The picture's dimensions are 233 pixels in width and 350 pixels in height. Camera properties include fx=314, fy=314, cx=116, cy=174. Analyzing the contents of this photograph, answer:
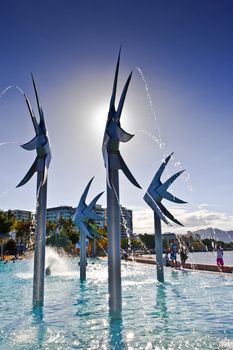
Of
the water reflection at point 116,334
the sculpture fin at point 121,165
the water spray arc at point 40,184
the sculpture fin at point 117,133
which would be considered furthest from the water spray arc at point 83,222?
the water reflection at point 116,334

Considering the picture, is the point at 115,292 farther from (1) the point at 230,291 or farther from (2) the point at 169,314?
(1) the point at 230,291

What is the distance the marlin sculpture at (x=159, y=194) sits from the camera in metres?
14.4

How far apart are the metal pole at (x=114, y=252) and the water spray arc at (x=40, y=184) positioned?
213cm

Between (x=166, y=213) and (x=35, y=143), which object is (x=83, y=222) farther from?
(x=35, y=143)

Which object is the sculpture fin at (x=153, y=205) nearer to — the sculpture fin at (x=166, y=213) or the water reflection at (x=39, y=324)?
the sculpture fin at (x=166, y=213)

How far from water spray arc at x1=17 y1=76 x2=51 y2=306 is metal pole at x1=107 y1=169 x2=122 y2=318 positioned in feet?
7.00

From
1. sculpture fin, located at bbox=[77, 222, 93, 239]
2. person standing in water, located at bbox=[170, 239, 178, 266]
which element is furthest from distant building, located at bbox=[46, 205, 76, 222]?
sculpture fin, located at bbox=[77, 222, 93, 239]

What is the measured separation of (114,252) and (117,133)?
115 inches

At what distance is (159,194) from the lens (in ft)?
48.3

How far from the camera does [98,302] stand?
33.6 feet

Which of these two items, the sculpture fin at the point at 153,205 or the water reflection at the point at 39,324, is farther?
the sculpture fin at the point at 153,205

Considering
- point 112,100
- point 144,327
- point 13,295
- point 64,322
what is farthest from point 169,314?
point 13,295

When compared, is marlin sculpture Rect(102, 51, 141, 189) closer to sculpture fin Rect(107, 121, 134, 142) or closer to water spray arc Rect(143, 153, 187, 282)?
sculpture fin Rect(107, 121, 134, 142)

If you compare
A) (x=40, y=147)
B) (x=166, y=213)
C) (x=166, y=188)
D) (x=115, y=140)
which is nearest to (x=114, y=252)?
(x=115, y=140)
